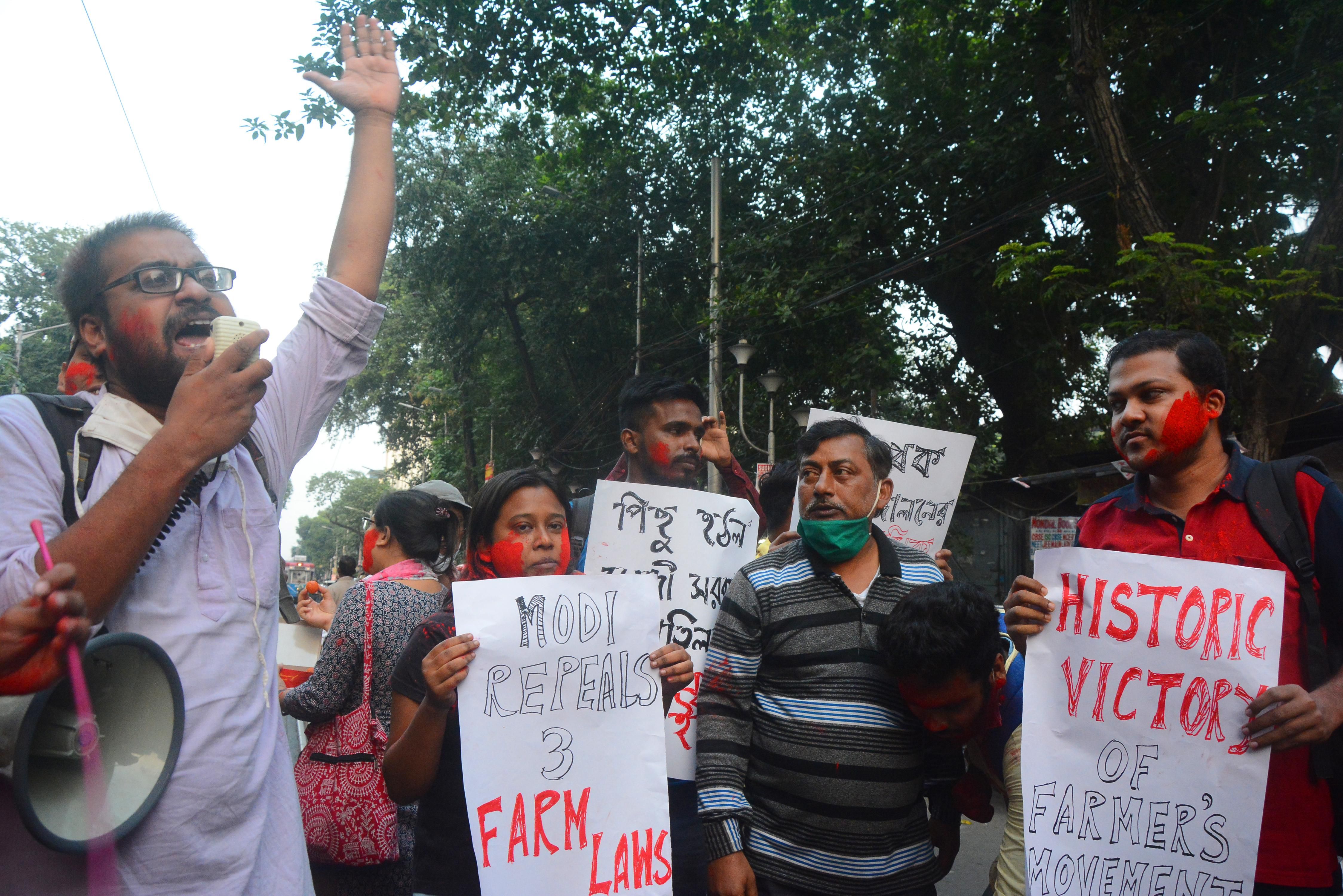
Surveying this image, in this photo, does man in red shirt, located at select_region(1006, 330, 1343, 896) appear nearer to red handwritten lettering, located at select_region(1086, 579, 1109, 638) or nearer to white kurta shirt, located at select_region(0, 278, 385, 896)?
red handwritten lettering, located at select_region(1086, 579, 1109, 638)

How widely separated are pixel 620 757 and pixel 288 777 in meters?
0.81

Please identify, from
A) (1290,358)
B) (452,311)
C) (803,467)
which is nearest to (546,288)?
(452,311)

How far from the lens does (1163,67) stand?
10508 millimetres

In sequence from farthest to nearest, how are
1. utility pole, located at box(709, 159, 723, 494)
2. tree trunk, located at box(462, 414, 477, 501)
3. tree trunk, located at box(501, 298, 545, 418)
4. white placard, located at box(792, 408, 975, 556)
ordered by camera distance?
1. tree trunk, located at box(462, 414, 477, 501)
2. tree trunk, located at box(501, 298, 545, 418)
3. utility pole, located at box(709, 159, 723, 494)
4. white placard, located at box(792, 408, 975, 556)

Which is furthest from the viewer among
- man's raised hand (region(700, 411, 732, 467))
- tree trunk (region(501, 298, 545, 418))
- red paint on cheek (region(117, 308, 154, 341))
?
tree trunk (region(501, 298, 545, 418))

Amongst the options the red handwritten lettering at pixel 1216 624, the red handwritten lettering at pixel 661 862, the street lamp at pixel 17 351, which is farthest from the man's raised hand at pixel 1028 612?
the street lamp at pixel 17 351

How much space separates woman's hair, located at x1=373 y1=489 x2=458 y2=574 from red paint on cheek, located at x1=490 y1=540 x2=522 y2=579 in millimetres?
1085

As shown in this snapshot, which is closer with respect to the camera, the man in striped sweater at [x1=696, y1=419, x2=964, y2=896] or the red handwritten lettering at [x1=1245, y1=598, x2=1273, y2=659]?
the red handwritten lettering at [x1=1245, y1=598, x2=1273, y2=659]

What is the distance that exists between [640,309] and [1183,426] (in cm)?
1694

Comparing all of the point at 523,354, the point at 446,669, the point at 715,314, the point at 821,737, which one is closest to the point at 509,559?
the point at 446,669

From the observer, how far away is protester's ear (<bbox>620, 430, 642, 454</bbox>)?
11.5 ft

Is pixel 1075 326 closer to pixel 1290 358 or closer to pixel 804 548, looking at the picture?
pixel 1290 358

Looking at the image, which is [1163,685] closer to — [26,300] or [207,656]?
[207,656]

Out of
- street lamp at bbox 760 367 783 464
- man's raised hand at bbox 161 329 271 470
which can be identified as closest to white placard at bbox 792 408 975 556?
man's raised hand at bbox 161 329 271 470
